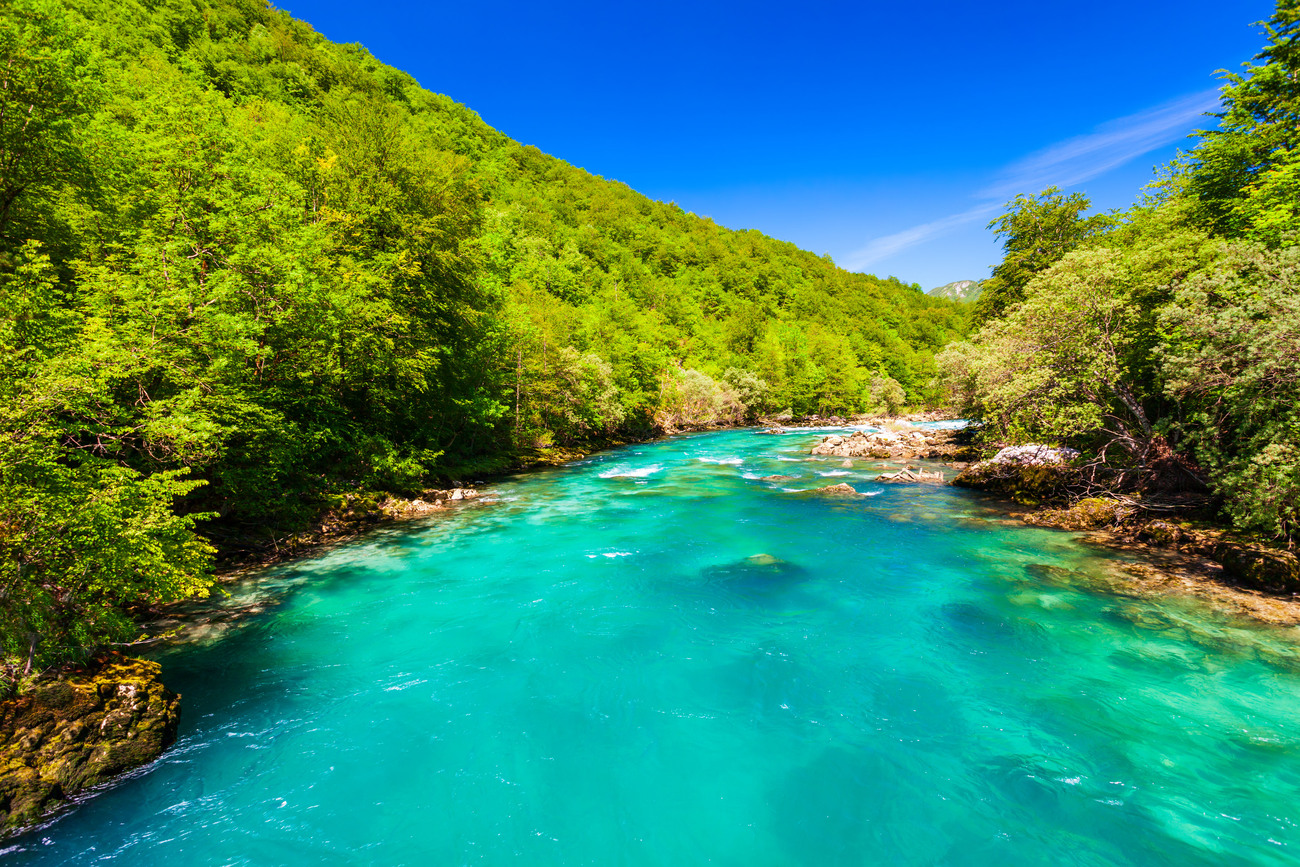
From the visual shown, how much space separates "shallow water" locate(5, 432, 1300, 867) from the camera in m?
5.07

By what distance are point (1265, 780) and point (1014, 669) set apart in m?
2.72

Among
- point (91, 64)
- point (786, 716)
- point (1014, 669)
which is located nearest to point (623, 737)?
point (786, 716)

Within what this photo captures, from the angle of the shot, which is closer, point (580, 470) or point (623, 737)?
point (623, 737)

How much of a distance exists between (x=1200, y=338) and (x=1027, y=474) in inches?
347

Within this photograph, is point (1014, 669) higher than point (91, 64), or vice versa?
point (91, 64)

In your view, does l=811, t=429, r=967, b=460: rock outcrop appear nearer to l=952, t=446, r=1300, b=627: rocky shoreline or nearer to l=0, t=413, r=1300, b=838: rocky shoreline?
l=0, t=413, r=1300, b=838: rocky shoreline

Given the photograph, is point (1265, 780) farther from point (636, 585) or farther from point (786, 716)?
point (636, 585)

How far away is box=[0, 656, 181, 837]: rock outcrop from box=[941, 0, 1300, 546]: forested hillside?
19.1 m

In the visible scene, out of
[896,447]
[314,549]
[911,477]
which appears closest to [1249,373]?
[911,477]

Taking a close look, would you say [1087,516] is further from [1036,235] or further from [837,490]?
[1036,235]

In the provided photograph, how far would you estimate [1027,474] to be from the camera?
19.2 meters

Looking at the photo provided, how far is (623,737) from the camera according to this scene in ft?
22.1

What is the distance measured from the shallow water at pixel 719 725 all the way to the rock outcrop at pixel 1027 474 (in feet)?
22.5

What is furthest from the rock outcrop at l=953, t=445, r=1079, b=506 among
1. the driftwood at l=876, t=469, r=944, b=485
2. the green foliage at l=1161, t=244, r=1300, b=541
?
the green foliage at l=1161, t=244, r=1300, b=541
